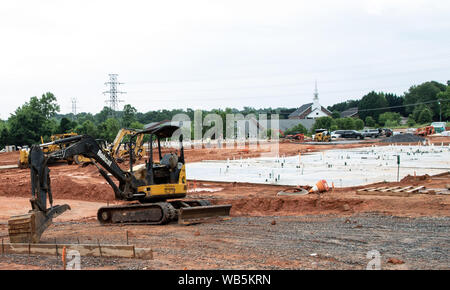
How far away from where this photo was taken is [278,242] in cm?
995

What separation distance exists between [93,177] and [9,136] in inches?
1496

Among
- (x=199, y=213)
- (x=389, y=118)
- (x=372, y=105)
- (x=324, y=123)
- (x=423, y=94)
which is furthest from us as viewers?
(x=423, y=94)

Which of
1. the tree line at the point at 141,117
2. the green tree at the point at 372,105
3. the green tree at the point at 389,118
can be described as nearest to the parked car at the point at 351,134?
the tree line at the point at 141,117

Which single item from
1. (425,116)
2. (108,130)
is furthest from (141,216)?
(425,116)

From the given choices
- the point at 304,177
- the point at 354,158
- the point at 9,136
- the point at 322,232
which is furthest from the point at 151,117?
the point at 322,232

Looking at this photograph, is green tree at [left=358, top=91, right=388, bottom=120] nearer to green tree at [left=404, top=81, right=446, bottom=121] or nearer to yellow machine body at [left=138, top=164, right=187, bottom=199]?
green tree at [left=404, top=81, right=446, bottom=121]

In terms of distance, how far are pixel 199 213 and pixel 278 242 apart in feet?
11.6

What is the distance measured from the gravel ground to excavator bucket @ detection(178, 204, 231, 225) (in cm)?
27

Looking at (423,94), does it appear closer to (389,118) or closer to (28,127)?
(389,118)

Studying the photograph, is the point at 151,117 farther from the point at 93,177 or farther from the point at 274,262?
the point at 274,262

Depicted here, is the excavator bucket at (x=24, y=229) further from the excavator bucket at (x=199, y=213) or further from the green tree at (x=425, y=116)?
the green tree at (x=425, y=116)

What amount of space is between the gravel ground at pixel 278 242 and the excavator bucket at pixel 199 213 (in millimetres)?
265

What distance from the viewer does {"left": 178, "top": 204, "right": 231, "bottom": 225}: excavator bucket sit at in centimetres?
1265

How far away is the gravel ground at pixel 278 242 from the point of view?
319 inches
